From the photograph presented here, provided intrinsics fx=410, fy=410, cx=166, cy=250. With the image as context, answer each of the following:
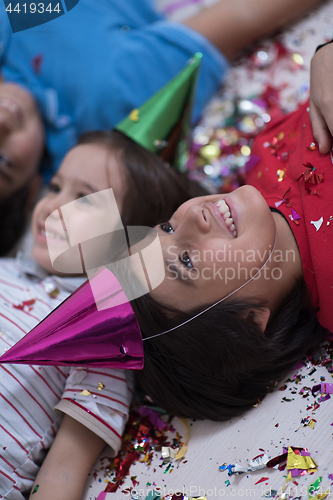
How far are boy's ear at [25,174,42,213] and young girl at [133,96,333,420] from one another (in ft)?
2.68

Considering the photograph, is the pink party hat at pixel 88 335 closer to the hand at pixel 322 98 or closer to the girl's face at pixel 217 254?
the girl's face at pixel 217 254

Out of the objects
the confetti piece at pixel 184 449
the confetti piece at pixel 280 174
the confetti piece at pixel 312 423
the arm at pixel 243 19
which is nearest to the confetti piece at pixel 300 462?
the confetti piece at pixel 312 423

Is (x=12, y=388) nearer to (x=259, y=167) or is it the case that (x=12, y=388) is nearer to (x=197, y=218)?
(x=197, y=218)

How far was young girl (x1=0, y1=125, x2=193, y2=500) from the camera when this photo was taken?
860 mm

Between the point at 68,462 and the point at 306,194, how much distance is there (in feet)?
2.47

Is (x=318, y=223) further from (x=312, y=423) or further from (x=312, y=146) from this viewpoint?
(x=312, y=423)

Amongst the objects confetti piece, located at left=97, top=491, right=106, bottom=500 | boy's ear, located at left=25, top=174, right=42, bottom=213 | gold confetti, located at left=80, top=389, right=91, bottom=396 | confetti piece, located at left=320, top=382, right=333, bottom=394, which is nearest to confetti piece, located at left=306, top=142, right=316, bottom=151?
confetti piece, located at left=320, top=382, right=333, bottom=394

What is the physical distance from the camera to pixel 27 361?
77 cm

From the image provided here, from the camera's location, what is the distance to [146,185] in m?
1.16

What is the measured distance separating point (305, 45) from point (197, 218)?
3.36ft

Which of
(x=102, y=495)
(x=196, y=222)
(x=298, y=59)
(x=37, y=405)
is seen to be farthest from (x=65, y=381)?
(x=298, y=59)

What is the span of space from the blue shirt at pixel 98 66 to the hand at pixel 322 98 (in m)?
0.61

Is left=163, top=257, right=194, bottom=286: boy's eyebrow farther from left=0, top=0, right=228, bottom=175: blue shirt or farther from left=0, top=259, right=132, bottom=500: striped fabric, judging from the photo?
left=0, top=0, right=228, bottom=175: blue shirt

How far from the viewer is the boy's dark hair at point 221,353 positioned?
32.2 inches
